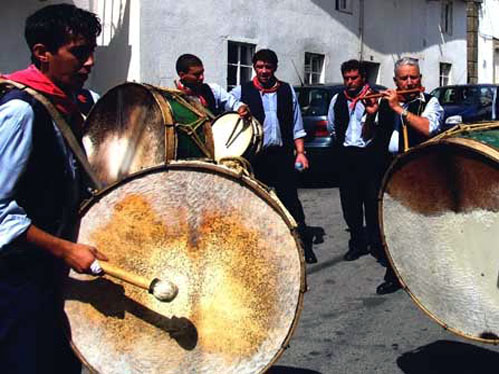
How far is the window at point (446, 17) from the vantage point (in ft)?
74.5

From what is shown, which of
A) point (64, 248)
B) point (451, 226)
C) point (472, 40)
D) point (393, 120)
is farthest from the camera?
point (472, 40)

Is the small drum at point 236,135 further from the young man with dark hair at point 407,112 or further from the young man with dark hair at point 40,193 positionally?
the young man with dark hair at point 40,193

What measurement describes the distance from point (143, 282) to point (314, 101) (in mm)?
9977

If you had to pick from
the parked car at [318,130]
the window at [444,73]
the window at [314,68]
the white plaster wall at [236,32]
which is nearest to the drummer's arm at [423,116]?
the parked car at [318,130]

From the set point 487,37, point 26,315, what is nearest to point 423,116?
point 26,315

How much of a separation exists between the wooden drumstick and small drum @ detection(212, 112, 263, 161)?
3.00m

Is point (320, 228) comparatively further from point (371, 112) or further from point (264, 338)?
point (264, 338)

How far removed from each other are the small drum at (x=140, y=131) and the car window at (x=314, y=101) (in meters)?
7.98

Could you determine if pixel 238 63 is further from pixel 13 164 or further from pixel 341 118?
pixel 13 164

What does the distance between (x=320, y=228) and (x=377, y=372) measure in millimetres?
4669

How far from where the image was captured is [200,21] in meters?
13.6

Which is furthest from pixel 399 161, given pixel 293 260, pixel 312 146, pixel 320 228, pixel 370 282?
pixel 312 146

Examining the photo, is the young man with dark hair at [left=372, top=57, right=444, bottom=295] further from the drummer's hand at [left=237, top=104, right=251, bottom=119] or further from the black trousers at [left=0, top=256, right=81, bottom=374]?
the black trousers at [left=0, top=256, right=81, bottom=374]

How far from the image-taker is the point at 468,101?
1569 centimetres
